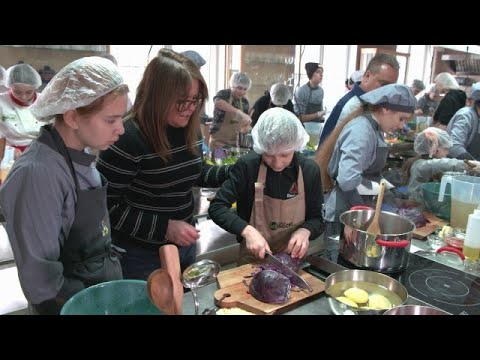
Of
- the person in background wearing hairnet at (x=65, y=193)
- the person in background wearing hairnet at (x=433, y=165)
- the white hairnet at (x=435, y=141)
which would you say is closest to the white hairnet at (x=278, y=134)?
the person in background wearing hairnet at (x=65, y=193)

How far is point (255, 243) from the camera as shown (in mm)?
1347

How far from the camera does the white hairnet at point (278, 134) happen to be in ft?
4.94

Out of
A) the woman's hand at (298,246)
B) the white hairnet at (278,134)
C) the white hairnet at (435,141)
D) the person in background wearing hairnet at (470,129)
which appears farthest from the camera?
the person in background wearing hairnet at (470,129)

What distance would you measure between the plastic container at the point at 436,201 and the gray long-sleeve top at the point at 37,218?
5.36ft

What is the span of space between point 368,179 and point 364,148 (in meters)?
0.19

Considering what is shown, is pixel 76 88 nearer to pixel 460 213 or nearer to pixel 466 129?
pixel 460 213

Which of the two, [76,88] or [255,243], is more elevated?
[76,88]

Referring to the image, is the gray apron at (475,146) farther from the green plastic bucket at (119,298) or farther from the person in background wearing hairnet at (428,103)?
the person in background wearing hairnet at (428,103)

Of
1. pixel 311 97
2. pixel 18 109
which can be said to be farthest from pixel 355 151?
pixel 311 97

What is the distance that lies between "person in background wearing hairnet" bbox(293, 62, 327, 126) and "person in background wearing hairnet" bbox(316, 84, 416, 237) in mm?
3533

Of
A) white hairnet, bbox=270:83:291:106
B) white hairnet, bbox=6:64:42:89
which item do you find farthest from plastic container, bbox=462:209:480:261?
white hairnet, bbox=270:83:291:106

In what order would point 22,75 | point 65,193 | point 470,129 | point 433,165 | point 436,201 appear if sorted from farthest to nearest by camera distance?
1. point 22,75
2. point 470,129
3. point 433,165
4. point 436,201
5. point 65,193
